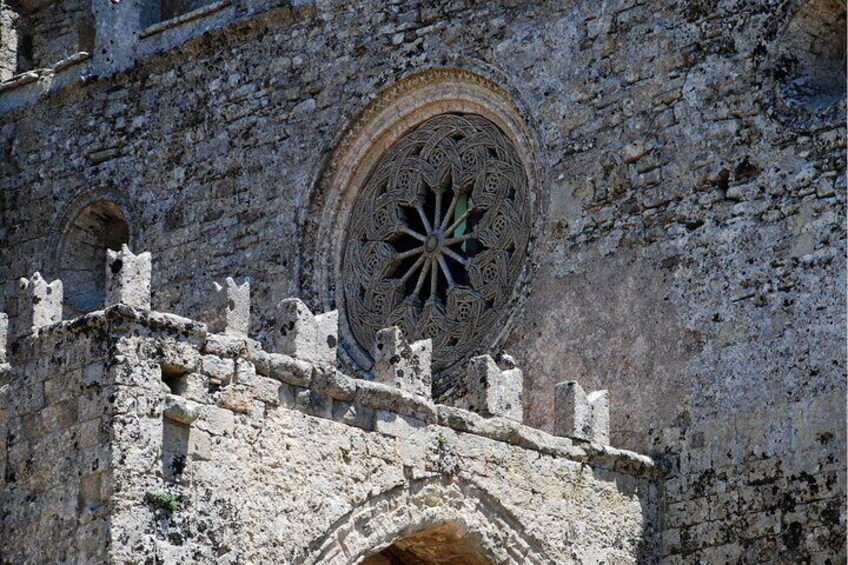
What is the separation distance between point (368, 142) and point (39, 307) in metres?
5.52

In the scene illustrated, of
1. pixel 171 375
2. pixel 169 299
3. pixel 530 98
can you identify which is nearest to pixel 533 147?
pixel 530 98

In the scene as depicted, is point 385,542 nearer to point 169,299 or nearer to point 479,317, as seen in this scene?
point 479,317

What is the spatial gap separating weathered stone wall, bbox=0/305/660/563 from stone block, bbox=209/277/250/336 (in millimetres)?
187

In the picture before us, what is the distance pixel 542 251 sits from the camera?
1916cm

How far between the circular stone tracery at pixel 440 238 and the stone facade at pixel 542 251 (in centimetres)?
19

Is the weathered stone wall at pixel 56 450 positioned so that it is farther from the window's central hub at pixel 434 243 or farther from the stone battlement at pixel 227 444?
the window's central hub at pixel 434 243

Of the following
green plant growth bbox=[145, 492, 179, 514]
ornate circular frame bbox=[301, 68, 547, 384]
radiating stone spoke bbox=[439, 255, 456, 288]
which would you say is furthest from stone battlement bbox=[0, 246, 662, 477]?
ornate circular frame bbox=[301, 68, 547, 384]

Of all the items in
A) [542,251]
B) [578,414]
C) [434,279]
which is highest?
[434,279]

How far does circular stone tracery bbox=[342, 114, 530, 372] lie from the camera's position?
774 inches

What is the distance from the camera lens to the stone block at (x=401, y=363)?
1655 cm

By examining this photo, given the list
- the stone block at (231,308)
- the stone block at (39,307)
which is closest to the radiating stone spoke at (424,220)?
the stone block at (231,308)

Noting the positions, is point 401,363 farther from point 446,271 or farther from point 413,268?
point 413,268

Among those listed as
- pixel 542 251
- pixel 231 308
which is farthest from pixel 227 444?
pixel 542 251

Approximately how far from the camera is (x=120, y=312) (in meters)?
15.2
